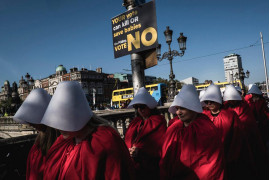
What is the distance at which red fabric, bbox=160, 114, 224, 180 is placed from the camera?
7.95ft

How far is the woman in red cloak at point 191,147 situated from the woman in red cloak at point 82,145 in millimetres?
1018

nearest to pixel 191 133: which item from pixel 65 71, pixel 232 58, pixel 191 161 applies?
pixel 191 161

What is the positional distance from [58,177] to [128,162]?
0.60m

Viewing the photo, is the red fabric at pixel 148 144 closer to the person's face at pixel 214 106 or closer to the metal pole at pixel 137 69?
the metal pole at pixel 137 69

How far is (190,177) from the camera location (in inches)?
97.7

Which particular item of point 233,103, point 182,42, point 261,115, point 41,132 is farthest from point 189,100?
point 182,42

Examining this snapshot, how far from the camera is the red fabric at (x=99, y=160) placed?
1650mm

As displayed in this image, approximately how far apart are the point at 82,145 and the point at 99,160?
0.68 feet

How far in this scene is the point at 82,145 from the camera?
5.75ft

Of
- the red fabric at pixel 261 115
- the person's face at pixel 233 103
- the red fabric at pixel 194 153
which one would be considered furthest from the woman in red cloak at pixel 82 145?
the red fabric at pixel 261 115

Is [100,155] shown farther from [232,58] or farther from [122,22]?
[232,58]

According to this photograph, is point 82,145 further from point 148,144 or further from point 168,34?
point 168,34

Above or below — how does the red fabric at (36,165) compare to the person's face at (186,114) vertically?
below

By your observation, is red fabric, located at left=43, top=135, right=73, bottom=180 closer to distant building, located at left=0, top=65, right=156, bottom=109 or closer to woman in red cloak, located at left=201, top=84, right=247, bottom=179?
woman in red cloak, located at left=201, top=84, right=247, bottom=179
